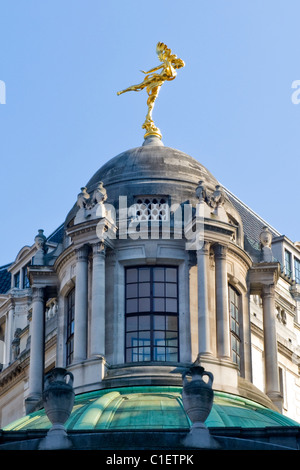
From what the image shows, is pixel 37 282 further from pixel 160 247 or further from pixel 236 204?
pixel 236 204

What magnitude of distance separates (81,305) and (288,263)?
23825 mm

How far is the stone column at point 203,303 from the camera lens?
59.6 meters

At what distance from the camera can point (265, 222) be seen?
3509 inches

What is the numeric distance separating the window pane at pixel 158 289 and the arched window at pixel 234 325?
2.68 metres

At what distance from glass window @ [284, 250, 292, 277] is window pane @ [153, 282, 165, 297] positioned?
2129cm

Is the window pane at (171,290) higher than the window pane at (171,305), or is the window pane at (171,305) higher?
the window pane at (171,290)

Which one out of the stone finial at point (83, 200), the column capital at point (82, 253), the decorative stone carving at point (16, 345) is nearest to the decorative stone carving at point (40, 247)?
the stone finial at point (83, 200)

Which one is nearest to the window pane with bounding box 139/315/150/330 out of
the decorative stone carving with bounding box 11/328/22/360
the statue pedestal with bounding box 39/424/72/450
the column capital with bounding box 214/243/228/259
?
the column capital with bounding box 214/243/228/259

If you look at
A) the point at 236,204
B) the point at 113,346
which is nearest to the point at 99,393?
the point at 113,346

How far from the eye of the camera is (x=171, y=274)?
61.8 metres

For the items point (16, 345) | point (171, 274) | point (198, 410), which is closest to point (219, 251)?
point (171, 274)

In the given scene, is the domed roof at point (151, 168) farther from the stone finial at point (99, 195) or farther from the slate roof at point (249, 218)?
the slate roof at point (249, 218)

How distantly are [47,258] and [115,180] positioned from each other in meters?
4.16

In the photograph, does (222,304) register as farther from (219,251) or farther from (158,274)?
(158,274)
